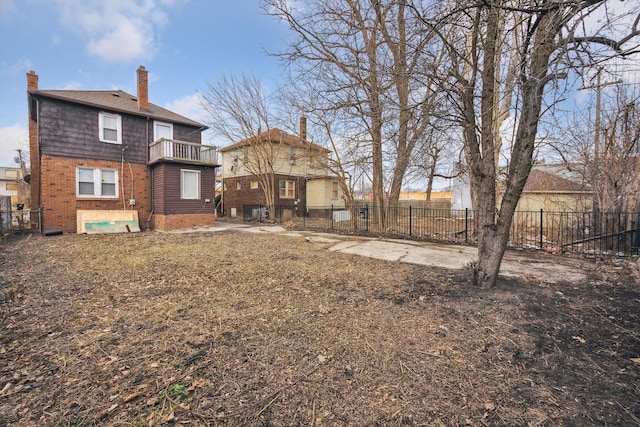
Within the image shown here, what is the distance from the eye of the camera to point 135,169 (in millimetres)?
13344

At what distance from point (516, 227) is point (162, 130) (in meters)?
17.2

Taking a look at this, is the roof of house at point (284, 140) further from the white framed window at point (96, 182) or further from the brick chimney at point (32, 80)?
the brick chimney at point (32, 80)

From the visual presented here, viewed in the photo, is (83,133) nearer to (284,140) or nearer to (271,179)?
(271,179)

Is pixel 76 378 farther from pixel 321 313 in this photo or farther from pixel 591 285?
pixel 591 285

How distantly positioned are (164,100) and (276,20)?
484 inches

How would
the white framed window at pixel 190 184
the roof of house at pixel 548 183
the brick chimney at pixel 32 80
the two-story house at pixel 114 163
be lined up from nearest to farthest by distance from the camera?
the two-story house at pixel 114 163 < the brick chimney at pixel 32 80 < the white framed window at pixel 190 184 < the roof of house at pixel 548 183

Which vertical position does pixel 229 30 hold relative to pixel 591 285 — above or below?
above

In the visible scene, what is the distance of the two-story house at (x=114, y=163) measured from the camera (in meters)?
11.3

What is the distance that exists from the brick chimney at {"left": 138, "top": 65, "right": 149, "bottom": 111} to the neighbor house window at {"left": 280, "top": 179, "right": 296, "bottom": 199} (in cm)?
A: 940

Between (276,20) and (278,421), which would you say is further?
(276,20)

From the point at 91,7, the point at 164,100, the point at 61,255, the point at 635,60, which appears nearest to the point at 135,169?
the point at 164,100

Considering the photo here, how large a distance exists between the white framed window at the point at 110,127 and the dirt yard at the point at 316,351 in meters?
10.0

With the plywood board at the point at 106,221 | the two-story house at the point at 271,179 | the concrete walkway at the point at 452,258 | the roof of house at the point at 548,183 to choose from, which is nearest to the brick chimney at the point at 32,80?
the plywood board at the point at 106,221

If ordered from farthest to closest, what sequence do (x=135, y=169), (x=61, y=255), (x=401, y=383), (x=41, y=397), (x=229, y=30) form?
(x=135, y=169)
(x=229, y=30)
(x=61, y=255)
(x=401, y=383)
(x=41, y=397)
